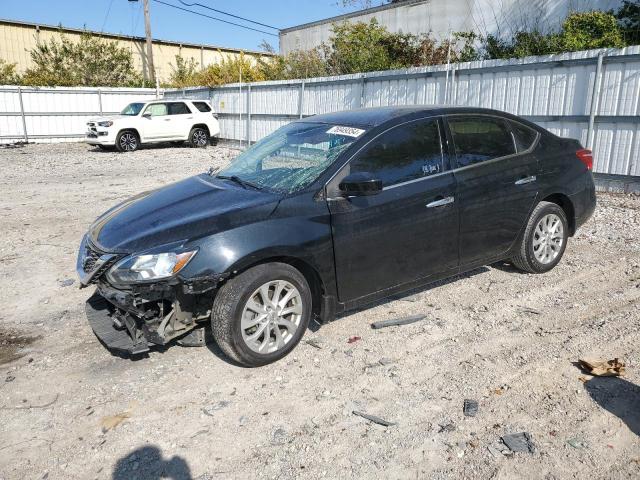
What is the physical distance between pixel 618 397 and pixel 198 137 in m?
18.0

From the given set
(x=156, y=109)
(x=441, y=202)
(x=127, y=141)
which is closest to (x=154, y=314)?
(x=441, y=202)

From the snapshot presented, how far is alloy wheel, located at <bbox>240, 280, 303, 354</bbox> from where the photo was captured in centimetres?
354

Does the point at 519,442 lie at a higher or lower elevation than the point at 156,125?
lower

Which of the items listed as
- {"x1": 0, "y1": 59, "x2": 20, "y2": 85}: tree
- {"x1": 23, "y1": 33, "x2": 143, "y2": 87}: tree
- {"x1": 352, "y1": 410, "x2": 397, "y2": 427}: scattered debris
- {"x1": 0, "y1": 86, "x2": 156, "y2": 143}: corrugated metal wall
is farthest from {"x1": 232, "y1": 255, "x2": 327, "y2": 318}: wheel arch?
{"x1": 0, "y1": 59, "x2": 20, "y2": 85}: tree

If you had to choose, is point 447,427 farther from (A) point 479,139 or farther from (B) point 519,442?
(A) point 479,139

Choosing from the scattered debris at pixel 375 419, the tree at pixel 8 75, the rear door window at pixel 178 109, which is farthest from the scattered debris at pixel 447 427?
the tree at pixel 8 75

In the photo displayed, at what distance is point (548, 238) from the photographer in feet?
17.1

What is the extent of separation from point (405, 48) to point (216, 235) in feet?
41.3

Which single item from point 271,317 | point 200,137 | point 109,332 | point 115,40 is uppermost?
point 115,40

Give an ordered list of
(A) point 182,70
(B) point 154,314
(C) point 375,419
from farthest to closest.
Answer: (A) point 182,70
(B) point 154,314
(C) point 375,419

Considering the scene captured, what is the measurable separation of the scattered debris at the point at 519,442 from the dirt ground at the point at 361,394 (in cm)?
5

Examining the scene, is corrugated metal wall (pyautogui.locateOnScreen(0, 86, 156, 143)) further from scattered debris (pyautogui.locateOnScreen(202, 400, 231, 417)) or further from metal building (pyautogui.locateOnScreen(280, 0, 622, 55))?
scattered debris (pyautogui.locateOnScreen(202, 400, 231, 417))

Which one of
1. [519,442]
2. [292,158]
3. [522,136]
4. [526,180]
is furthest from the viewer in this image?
[522,136]

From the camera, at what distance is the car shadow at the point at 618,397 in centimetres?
303
